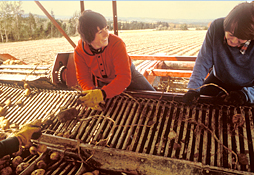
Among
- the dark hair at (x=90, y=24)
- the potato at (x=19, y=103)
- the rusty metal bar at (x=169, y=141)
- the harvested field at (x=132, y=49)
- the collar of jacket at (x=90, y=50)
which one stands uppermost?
the dark hair at (x=90, y=24)

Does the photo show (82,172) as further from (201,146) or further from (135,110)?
(201,146)

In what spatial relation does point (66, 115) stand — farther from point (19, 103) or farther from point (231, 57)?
point (231, 57)

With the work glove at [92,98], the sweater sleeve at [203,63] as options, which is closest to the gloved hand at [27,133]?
the work glove at [92,98]

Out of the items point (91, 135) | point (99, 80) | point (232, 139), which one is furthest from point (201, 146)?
point (99, 80)

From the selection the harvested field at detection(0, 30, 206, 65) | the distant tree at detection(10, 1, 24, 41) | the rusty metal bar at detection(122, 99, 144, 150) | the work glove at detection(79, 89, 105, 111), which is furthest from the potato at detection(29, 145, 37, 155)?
the distant tree at detection(10, 1, 24, 41)

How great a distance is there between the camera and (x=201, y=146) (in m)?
1.32

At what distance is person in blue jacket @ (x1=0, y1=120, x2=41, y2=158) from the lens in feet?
4.21

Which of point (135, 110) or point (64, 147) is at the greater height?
point (135, 110)

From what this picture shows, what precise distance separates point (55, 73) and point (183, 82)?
2.43 m

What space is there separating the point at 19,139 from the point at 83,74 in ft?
2.85

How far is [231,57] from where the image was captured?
5.34 feet

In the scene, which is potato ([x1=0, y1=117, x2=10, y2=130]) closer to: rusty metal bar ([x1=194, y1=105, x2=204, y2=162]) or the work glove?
the work glove

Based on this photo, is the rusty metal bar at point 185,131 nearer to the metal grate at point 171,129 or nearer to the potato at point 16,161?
the metal grate at point 171,129

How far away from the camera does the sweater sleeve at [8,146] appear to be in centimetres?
127
